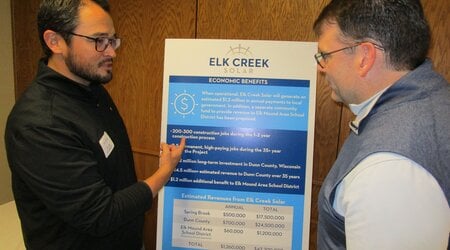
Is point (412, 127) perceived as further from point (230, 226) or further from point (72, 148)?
point (230, 226)

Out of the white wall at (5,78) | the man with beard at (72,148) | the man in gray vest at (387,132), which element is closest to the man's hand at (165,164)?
the man with beard at (72,148)

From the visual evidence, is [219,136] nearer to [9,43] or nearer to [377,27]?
[377,27]

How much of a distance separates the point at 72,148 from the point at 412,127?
104 cm

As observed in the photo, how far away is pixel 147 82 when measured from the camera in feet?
7.86

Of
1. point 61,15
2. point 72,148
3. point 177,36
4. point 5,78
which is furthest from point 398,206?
point 5,78

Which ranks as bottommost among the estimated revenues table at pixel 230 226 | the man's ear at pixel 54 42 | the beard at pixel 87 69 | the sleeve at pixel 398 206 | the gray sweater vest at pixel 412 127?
the estimated revenues table at pixel 230 226

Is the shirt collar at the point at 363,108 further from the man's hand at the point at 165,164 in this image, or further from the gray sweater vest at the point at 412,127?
the man's hand at the point at 165,164

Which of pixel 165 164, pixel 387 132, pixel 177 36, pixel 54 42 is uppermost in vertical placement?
pixel 177 36

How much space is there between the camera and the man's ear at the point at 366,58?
855mm

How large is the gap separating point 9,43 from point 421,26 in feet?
10.3

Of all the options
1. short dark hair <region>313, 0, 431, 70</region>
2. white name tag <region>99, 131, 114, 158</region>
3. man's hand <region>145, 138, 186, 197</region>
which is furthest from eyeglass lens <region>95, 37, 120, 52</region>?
short dark hair <region>313, 0, 431, 70</region>

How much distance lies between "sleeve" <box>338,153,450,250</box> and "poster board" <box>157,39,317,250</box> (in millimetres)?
892

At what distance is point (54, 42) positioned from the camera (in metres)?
1.29

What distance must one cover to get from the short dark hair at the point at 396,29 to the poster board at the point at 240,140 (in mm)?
729
